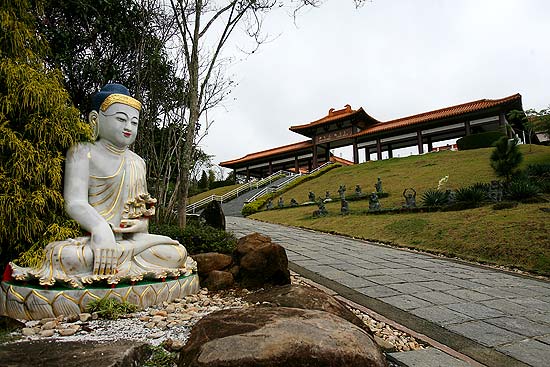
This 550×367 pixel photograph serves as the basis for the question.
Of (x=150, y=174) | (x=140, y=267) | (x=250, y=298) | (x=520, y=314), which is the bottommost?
(x=520, y=314)

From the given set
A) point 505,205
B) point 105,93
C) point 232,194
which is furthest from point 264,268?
point 232,194

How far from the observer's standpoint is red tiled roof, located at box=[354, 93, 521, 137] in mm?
21395

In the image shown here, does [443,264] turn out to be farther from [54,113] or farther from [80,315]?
[54,113]

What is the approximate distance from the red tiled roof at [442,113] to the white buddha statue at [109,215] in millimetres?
23012

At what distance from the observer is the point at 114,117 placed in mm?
3785

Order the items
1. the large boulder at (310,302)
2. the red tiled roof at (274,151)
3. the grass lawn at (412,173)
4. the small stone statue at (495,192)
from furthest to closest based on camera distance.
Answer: the red tiled roof at (274,151)
the grass lawn at (412,173)
the small stone statue at (495,192)
the large boulder at (310,302)

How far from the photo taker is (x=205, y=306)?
11.1 feet

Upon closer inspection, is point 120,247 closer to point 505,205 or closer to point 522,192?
point 505,205

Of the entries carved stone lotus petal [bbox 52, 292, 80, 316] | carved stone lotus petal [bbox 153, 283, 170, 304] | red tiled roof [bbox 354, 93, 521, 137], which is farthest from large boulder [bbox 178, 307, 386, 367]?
red tiled roof [bbox 354, 93, 521, 137]

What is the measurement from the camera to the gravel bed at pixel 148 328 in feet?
8.24

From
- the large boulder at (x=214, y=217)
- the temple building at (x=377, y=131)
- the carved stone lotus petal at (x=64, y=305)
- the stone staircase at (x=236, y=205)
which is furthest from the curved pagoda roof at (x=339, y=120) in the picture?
the carved stone lotus petal at (x=64, y=305)

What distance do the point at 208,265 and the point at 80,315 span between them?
1.50 meters

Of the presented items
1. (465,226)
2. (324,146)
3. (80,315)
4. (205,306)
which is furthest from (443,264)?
(324,146)

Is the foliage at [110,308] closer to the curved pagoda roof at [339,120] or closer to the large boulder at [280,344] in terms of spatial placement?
the large boulder at [280,344]
